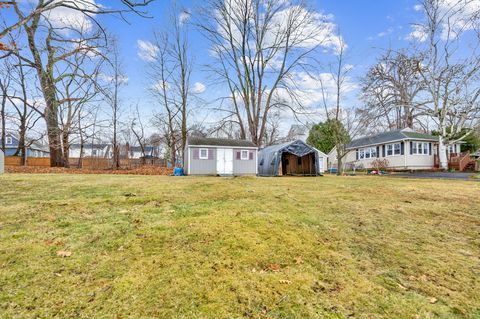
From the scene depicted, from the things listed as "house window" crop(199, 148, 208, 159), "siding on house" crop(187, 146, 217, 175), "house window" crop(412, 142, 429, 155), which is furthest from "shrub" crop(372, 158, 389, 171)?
"house window" crop(199, 148, 208, 159)

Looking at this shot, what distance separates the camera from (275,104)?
941 inches

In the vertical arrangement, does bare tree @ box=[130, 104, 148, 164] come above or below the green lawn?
above

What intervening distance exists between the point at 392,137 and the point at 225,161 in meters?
17.9

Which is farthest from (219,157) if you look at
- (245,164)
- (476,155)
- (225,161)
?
(476,155)

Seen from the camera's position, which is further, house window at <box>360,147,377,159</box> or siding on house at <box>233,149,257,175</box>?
house window at <box>360,147,377,159</box>

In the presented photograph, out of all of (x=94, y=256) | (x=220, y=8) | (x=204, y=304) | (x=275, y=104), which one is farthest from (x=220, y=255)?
(x=220, y=8)

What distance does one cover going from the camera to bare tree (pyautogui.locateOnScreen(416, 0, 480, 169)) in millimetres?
16594

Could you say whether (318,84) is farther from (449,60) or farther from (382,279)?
→ (382,279)

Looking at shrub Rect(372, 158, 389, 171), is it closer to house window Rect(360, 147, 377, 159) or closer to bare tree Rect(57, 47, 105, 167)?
house window Rect(360, 147, 377, 159)

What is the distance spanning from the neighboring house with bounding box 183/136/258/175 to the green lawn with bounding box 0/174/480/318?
39.2 feet

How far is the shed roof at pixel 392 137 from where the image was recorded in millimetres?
22584

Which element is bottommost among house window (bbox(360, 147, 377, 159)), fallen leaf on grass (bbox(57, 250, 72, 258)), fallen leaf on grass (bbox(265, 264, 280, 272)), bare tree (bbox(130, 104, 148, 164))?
fallen leaf on grass (bbox(265, 264, 280, 272))

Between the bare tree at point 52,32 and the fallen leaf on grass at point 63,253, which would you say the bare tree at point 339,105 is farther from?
the fallen leaf on grass at point 63,253

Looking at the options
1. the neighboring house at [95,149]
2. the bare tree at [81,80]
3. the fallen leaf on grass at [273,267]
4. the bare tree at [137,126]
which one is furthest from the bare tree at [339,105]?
the neighboring house at [95,149]
